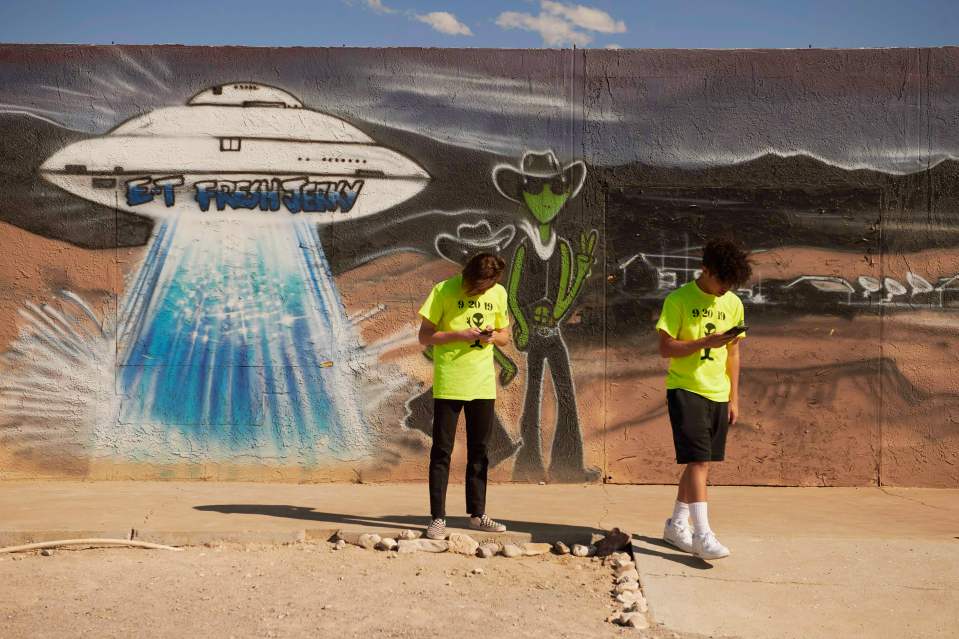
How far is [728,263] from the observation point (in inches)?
210

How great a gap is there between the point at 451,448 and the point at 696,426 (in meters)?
1.43

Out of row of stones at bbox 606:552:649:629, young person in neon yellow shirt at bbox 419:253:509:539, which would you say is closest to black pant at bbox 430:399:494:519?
young person in neon yellow shirt at bbox 419:253:509:539

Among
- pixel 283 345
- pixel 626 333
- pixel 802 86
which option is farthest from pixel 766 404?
pixel 283 345

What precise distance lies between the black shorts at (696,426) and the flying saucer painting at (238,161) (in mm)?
3147

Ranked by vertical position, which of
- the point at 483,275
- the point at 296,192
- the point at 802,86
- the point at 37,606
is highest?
the point at 802,86

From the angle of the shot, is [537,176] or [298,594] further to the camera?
[537,176]

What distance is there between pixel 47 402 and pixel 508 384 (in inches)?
135

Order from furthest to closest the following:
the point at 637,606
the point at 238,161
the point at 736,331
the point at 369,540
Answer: the point at 238,161 < the point at 369,540 < the point at 736,331 < the point at 637,606

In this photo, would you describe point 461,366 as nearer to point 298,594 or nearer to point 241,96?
point 298,594

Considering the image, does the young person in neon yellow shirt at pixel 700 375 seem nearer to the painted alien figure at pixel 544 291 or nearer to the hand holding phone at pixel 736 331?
the hand holding phone at pixel 736 331

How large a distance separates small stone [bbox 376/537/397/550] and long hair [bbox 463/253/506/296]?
1.45 m

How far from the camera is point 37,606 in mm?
4688

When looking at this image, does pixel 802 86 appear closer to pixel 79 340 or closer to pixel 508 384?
pixel 508 384

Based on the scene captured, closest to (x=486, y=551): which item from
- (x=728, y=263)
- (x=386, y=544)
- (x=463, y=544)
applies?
(x=463, y=544)
